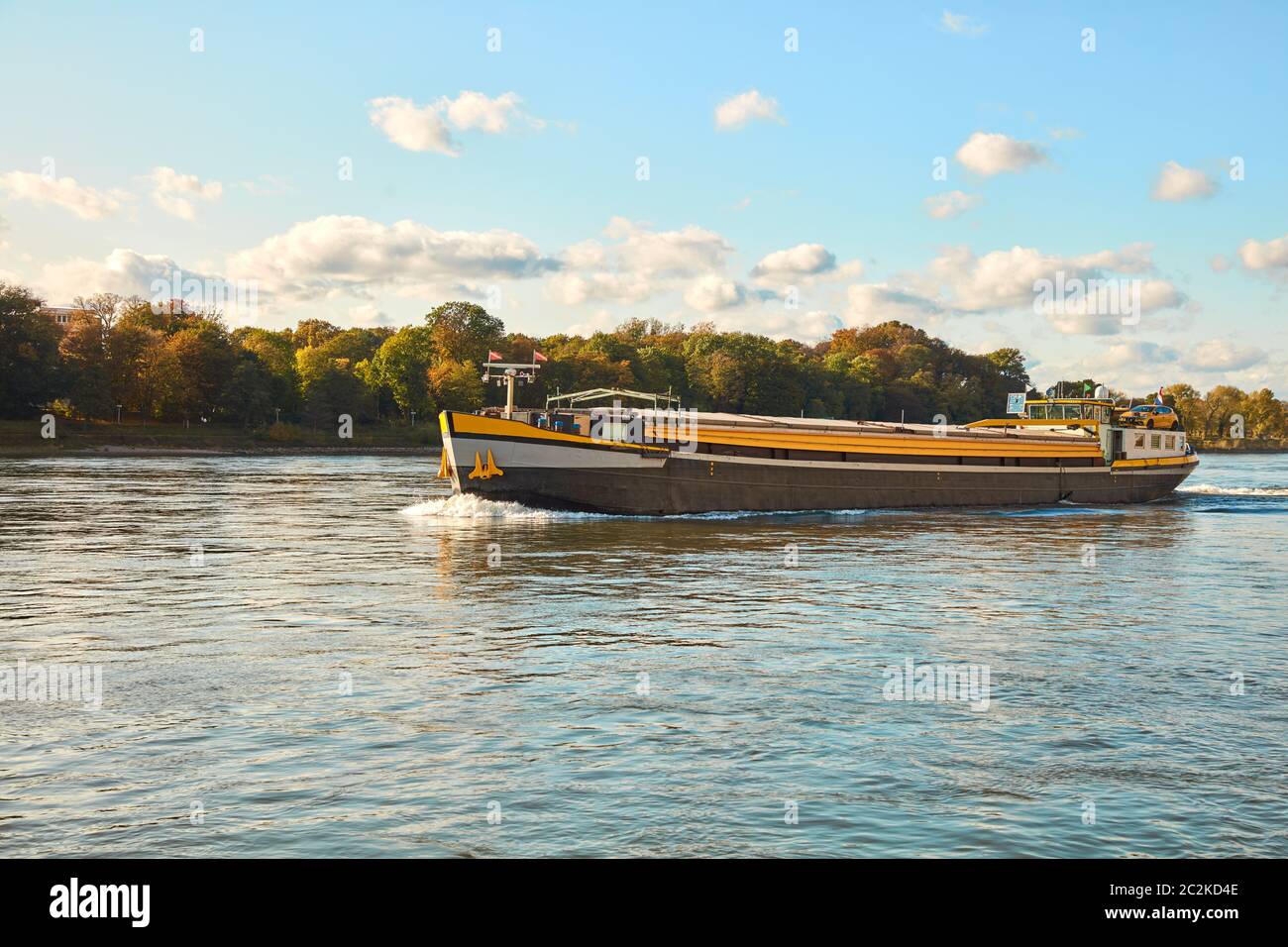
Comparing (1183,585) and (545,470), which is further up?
(545,470)

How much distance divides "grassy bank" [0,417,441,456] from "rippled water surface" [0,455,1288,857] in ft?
342

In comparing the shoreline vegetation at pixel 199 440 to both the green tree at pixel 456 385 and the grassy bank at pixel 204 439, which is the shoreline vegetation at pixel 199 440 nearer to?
the grassy bank at pixel 204 439

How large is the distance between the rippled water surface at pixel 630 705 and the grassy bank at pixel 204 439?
10414cm

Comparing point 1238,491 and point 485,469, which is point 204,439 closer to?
point 485,469

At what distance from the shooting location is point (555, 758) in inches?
572

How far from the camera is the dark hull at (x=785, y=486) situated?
178 ft

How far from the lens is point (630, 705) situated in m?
17.7

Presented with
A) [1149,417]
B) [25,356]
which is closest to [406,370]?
[25,356]

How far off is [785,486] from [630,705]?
44.2m

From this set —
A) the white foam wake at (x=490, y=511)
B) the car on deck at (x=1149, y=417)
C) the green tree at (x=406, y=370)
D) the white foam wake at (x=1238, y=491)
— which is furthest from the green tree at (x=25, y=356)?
the white foam wake at (x=1238, y=491)
